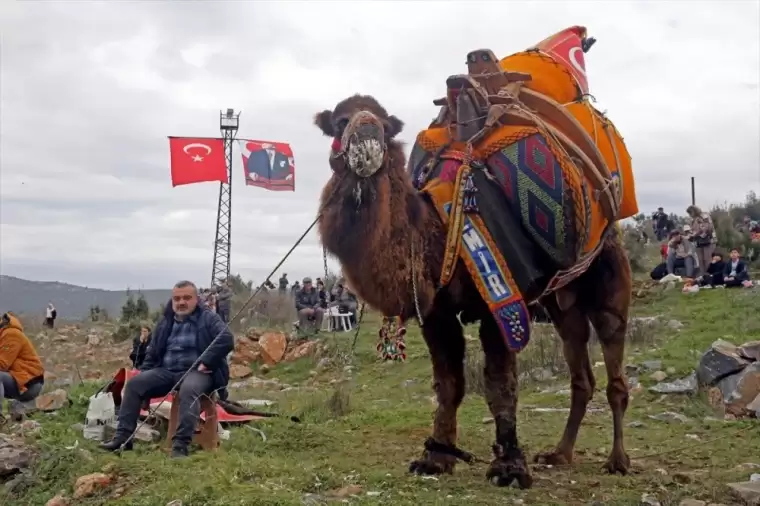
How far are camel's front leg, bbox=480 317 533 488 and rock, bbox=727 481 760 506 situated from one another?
1.25 meters

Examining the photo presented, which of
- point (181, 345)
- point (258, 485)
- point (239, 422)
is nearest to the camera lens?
point (258, 485)

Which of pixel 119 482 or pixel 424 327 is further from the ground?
pixel 424 327

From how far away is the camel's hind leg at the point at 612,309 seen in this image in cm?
655

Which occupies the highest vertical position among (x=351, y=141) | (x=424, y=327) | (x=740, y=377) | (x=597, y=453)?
(x=351, y=141)

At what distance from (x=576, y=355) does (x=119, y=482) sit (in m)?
3.72

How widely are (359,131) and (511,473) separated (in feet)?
7.99

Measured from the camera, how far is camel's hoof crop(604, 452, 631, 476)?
6.11 meters

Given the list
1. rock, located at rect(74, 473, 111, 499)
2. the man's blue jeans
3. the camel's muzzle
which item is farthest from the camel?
rock, located at rect(74, 473, 111, 499)

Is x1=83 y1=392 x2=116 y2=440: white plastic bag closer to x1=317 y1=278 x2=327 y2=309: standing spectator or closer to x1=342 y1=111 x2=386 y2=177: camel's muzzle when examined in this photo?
x1=342 y1=111 x2=386 y2=177: camel's muzzle

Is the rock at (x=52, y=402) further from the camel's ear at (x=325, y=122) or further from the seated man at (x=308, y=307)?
the seated man at (x=308, y=307)

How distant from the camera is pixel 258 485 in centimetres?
523

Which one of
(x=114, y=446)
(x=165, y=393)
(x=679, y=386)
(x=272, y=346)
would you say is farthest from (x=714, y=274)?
(x=114, y=446)

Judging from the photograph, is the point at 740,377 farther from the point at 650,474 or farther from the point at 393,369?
the point at 393,369

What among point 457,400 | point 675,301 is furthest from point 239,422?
point 675,301
